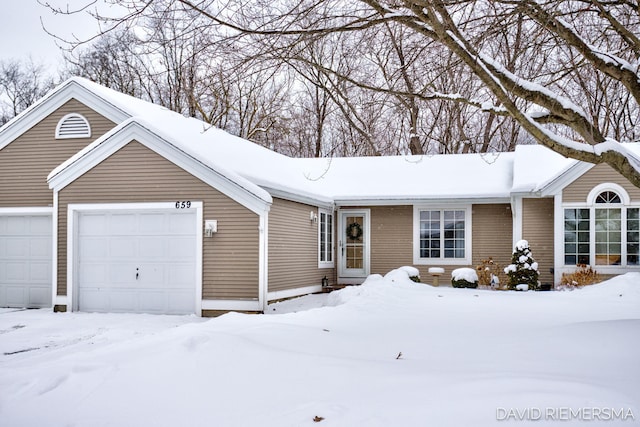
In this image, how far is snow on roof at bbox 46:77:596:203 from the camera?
13977mm

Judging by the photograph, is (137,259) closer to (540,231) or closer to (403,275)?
(403,275)

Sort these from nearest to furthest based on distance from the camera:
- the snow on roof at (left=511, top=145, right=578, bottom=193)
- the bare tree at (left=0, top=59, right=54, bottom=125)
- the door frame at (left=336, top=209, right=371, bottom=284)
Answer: the snow on roof at (left=511, top=145, right=578, bottom=193) < the door frame at (left=336, top=209, right=371, bottom=284) < the bare tree at (left=0, top=59, right=54, bottom=125)

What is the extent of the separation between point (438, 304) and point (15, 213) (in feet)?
33.5

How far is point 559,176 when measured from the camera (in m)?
15.5

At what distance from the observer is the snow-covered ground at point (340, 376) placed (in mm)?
4762

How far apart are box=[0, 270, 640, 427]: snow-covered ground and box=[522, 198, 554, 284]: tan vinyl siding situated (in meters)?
7.94

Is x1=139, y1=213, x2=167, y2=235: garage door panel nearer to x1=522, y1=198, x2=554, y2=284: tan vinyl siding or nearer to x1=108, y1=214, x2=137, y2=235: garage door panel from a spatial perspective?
x1=108, y1=214, x2=137, y2=235: garage door panel

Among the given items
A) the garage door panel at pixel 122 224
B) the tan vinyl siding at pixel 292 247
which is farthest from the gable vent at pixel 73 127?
the tan vinyl siding at pixel 292 247

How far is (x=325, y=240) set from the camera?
18.0 m

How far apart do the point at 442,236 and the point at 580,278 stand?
4154 mm

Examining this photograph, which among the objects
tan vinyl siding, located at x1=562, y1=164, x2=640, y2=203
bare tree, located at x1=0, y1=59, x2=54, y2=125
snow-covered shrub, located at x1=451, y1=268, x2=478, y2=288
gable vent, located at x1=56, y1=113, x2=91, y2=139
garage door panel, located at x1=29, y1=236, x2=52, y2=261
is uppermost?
bare tree, located at x1=0, y1=59, x2=54, y2=125

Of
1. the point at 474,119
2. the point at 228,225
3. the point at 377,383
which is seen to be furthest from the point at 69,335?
the point at 474,119

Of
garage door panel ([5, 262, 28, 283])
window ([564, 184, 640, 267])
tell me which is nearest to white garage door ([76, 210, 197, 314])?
garage door panel ([5, 262, 28, 283])

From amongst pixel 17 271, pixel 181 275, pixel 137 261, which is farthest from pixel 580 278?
pixel 17 271
